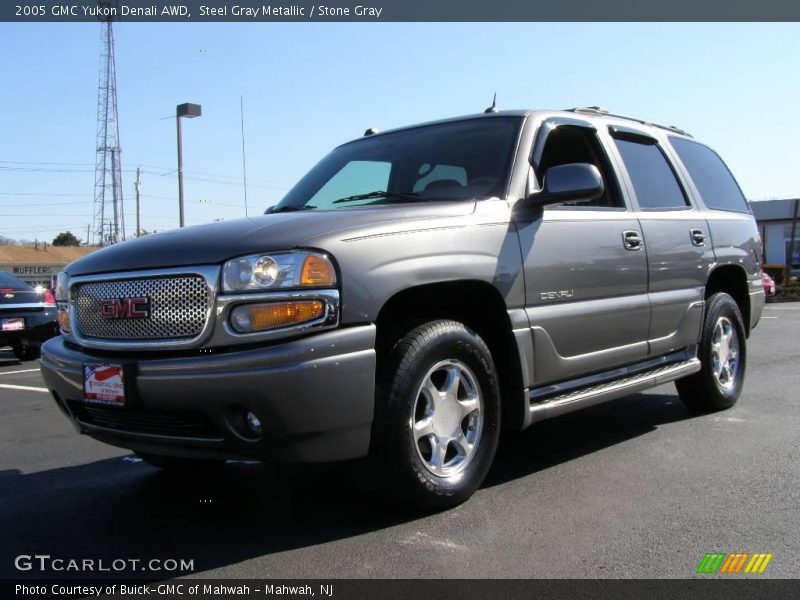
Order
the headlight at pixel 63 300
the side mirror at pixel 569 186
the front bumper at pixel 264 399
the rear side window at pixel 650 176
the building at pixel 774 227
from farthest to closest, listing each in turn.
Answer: the building at pixel 774 227 < the rear side window at pixel 650 176 < the side mirror at pixel 569 186 < the headlight at pixel 63 300 < the front bumper at pixel 264 399

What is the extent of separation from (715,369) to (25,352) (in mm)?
10320

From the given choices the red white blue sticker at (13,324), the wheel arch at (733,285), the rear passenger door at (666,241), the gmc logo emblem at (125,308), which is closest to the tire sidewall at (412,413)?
the gmc logo emblem at (125,308)

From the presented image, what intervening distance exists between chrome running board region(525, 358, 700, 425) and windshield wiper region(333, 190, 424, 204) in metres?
1.16

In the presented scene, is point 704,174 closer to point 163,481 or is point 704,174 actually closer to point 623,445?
point 623,445

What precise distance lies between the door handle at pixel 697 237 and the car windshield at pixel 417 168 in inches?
65.7

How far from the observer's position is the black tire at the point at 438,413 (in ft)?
10.7

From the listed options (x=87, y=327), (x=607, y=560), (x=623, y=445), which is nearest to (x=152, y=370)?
(x=87, y=327)

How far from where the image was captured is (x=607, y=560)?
9.85 ft

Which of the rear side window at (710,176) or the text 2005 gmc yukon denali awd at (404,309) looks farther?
the rear side window at (710,176)

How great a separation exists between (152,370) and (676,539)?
2.20 meters

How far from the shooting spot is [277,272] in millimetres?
3113

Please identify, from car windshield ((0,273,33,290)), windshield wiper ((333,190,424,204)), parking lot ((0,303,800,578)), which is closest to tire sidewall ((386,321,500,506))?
parking lot ((0,303,800,578))

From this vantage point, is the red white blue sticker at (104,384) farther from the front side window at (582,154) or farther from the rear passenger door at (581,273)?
the front side window at (582,154)

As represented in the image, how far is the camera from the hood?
10.4ft
